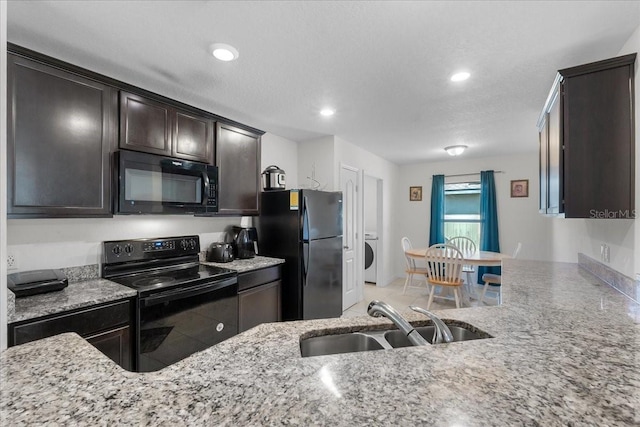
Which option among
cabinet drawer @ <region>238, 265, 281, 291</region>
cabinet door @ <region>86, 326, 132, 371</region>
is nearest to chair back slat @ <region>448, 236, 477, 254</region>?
cabinet drawer @ <region>238, 265, 281, 291</region>

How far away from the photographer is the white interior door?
384cm

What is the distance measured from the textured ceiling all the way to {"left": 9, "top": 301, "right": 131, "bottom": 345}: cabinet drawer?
1.50 metres

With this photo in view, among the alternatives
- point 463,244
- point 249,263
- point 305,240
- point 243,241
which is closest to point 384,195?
point 463,244

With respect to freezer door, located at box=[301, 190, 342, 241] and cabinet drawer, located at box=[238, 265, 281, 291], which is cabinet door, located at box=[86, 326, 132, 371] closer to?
cabinet drawer, located at box=[238, 265, 281, 291]

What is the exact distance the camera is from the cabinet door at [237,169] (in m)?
2.63

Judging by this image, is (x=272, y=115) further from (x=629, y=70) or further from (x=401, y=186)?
(x=401, y=186)

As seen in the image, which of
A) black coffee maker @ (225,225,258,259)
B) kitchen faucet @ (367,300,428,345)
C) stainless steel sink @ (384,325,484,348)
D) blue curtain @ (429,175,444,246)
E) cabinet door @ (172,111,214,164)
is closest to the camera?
kitchen faucet @ (367,300,428,345)

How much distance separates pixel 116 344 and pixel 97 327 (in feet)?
0.51

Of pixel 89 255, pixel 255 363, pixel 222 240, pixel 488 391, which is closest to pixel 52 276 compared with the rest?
pixel 89 255

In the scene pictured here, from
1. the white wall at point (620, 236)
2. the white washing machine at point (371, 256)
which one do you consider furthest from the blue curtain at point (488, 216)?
the white wall at point (620, 236)

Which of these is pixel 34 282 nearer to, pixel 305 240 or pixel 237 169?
pixel 237 169

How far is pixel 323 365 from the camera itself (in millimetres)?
804

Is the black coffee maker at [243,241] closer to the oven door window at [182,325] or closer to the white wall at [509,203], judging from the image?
the oven door window at [182,325]

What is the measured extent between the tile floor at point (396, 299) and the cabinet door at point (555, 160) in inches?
88.1
